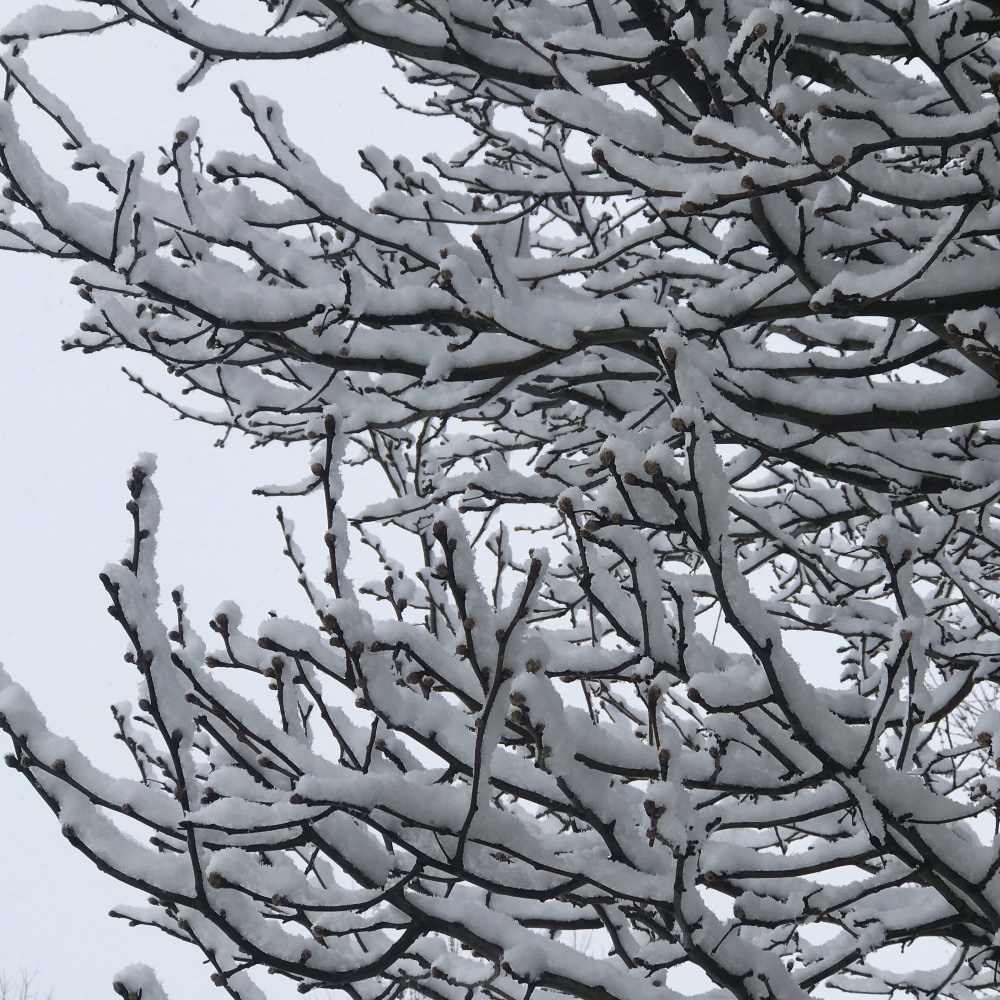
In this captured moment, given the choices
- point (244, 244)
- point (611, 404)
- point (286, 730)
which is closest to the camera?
point (286, 730)

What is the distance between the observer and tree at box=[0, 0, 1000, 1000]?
1425mm

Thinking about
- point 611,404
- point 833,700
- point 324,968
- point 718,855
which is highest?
point 611,404

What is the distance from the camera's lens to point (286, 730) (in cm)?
171

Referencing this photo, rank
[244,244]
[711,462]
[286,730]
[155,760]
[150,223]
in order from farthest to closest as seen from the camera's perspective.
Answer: [155,760]
[244,244]
[150,223]
[286,730]
[711,462]

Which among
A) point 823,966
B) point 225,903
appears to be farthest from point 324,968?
point 823,966

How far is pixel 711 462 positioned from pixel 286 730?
0.91m

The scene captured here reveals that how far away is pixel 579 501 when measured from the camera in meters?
1.46

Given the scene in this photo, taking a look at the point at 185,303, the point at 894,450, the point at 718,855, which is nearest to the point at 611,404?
the point at 894,450

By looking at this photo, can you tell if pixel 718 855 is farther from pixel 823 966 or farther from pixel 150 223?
pixel 150 223

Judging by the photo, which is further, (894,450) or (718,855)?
(894,450)

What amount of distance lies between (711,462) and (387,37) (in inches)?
65.2

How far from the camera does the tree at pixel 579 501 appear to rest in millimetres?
1425

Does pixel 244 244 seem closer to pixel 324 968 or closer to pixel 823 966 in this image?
pixel 324 968

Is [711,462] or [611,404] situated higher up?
[611,404]
